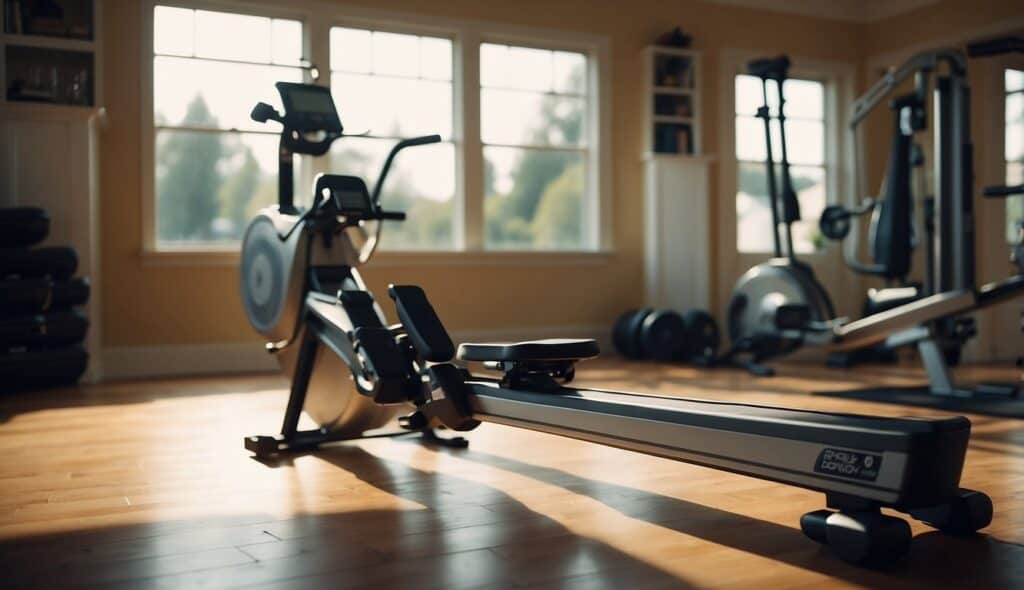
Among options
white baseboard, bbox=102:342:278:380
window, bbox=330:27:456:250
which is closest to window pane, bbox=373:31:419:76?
window, bbox=330:27:456:250

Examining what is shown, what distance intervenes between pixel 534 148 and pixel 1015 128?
10.7ft

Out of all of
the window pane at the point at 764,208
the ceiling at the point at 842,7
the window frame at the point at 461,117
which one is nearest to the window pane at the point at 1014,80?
the ceiling at the point at 842,7

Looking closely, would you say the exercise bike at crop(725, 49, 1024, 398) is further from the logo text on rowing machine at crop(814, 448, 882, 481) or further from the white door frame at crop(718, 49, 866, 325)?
the logo text on rowing machine at crop(814, 448, 882, 481)

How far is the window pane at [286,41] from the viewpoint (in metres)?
5.65

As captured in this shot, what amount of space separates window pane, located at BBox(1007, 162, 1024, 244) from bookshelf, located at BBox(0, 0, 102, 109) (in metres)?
5.78

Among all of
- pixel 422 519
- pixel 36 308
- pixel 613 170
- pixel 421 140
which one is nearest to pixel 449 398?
pixel 422 519

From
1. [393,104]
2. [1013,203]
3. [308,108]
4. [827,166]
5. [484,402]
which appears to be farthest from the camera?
[827,166]

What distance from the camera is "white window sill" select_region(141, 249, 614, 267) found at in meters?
5.36

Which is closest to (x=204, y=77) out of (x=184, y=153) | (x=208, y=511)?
(x=184, y=153)

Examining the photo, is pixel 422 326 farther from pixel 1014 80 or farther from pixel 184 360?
pixel 1014 80

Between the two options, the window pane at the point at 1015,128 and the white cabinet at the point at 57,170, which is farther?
the window pane at the point at 1015,128

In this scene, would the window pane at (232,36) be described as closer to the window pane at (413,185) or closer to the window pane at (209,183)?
the window pane at (209,183)

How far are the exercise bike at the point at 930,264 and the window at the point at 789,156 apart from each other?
5.84 feet

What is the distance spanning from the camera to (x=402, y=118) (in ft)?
19.7
